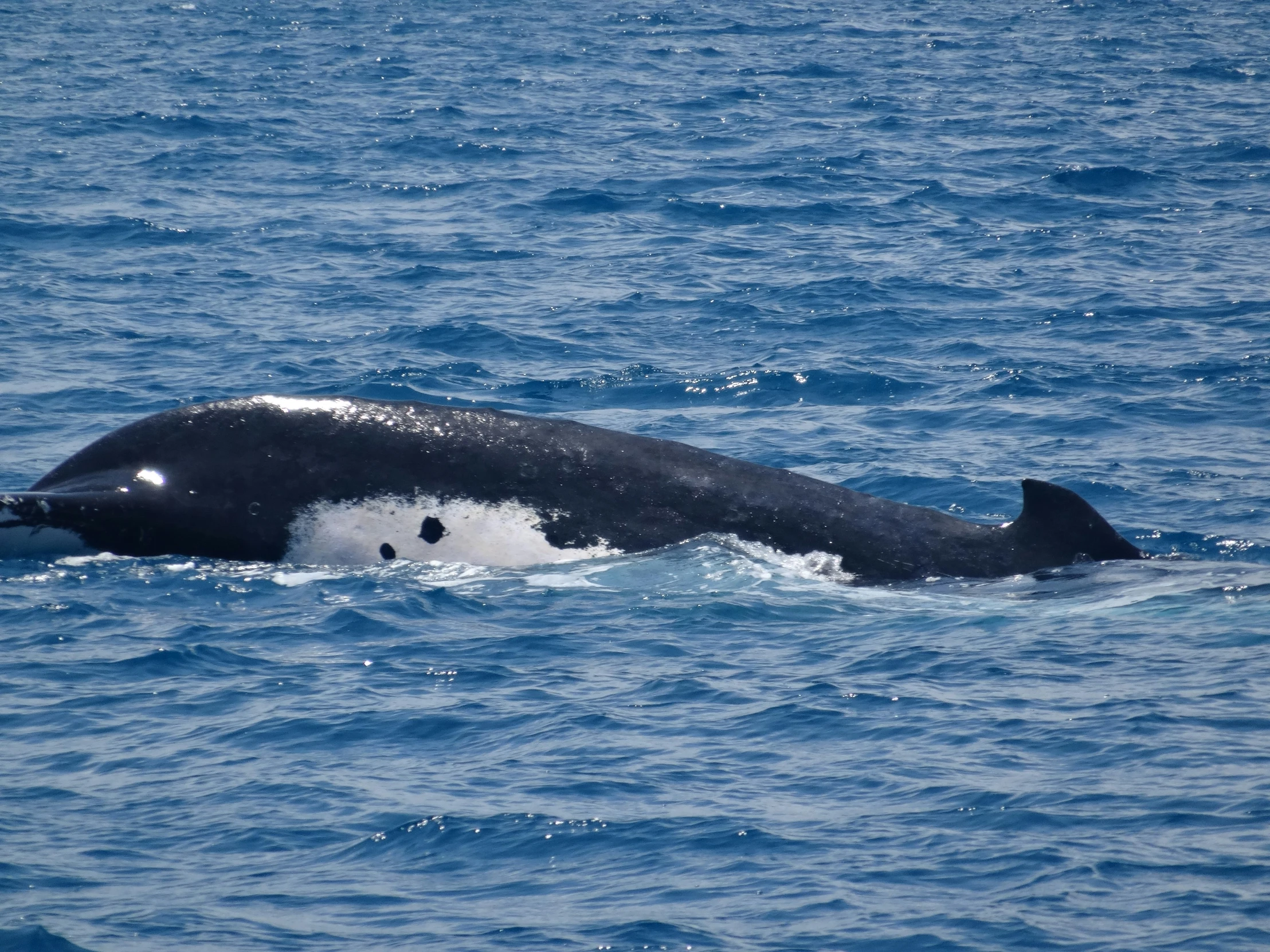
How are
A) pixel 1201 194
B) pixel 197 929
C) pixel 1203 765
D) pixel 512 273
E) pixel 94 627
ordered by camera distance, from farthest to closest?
pixel 1201 194 < pixel 512 273 < pixel 94 627 < pixel 1203 765 < pixel 197 929

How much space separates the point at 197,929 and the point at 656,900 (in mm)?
2567

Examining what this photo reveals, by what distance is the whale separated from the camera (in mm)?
14516

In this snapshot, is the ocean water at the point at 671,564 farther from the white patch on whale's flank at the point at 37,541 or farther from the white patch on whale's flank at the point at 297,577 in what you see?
the white patch on whale's flank at the point at 37,541

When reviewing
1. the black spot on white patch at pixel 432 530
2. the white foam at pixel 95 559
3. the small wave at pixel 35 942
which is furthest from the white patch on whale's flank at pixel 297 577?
the small wave at pixel 35 942

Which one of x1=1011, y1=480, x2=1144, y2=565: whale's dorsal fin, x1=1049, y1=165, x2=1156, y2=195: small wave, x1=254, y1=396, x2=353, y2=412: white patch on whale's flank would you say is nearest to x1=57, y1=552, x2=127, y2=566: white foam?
x1=254, y1=396, x2=353, y2=412: white patch on whale's flank

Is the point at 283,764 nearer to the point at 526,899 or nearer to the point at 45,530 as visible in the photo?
the point at 526,899

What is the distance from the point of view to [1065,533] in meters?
14.9

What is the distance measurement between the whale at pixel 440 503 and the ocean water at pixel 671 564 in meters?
0.27

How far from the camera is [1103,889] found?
9.34 m

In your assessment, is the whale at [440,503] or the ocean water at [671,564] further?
the whale at [440,503]

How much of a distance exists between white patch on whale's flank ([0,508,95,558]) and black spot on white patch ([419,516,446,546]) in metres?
2.89

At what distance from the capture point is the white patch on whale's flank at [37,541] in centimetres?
1446

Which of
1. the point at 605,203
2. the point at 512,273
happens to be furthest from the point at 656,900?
the point at 605,203

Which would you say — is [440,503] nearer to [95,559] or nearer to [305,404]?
[305,404]
